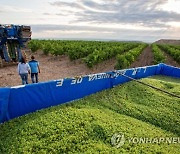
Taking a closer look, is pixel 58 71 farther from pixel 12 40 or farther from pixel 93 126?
pixel 93 126

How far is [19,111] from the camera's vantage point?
7137 mm

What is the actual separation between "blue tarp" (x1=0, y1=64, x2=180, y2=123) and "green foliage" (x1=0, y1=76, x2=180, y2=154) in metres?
0.29

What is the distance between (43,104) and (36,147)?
231 centimetres

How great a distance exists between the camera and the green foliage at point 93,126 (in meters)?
5.71

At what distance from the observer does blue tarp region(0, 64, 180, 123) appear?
6.81m

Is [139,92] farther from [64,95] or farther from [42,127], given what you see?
[42,127]

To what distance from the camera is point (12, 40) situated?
15.5 metres

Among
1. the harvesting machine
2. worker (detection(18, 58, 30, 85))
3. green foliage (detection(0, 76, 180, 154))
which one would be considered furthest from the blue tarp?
the harvesting machine

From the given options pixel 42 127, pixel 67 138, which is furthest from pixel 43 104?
pixel 67 138

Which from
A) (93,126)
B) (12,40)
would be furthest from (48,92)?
(12,40)

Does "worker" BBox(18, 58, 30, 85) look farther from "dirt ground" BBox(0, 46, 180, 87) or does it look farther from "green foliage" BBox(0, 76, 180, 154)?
"green foliage" BBox(0, 76, 180, 154)

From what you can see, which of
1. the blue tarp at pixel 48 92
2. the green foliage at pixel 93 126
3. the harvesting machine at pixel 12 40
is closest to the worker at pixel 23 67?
the blue tarp at pixel 48 92

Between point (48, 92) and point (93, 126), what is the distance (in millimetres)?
2154

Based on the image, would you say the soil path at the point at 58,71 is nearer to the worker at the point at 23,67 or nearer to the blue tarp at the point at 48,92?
the worker at the point at 23,67
